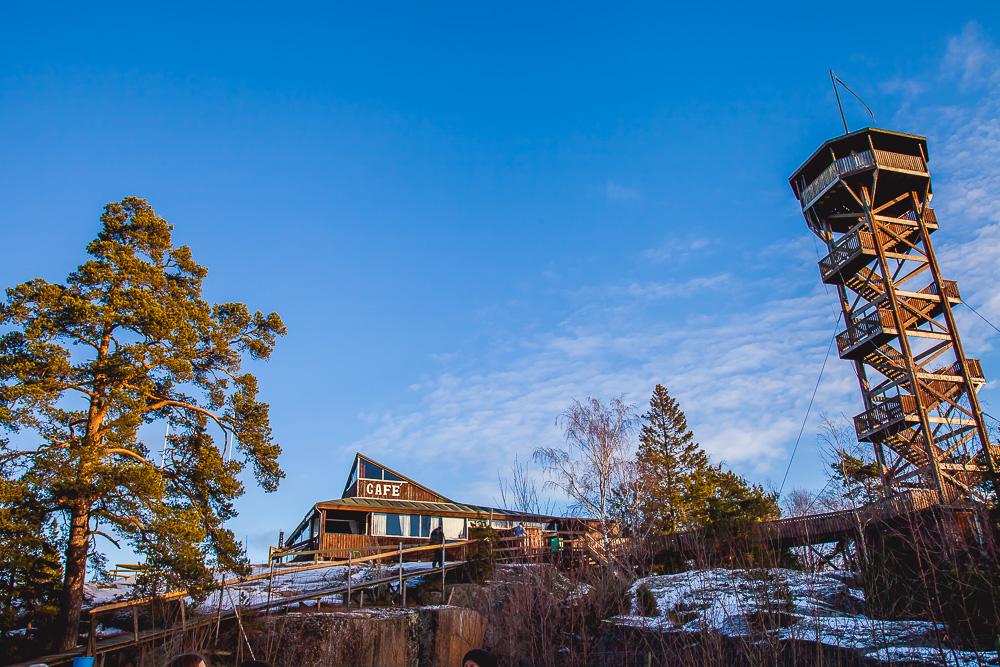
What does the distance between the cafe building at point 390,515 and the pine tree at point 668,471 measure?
181 inches

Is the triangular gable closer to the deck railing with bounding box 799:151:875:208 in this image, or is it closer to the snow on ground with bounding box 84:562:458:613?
the snow on ground with bounding box 84:562:458:613

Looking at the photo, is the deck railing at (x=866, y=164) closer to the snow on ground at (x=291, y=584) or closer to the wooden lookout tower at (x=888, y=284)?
the wooden lookout tower at (x=888, y=284)

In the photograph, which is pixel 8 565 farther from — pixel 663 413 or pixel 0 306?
pixel 663 413

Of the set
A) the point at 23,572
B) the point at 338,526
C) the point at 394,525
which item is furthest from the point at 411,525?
the point at 23,572

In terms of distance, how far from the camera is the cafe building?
35.2m

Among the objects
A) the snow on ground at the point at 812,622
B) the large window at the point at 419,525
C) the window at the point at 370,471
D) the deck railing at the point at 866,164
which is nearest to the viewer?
the snow on ground at the point at 812,622

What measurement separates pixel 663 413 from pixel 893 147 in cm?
2226

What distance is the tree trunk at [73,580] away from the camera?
15.1m

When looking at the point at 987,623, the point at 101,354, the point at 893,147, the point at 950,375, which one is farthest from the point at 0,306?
the point at 893,147

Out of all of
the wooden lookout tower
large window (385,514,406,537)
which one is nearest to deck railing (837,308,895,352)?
the wooden lookout tower

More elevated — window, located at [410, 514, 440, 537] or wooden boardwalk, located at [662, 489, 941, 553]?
window, located at [410, 514, 440, 537]

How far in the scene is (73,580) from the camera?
15.4 meters

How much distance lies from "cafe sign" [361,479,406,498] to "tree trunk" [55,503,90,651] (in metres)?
23.2

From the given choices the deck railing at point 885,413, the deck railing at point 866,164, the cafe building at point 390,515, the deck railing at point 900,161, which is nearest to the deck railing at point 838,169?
the deck railing at point 866,164
